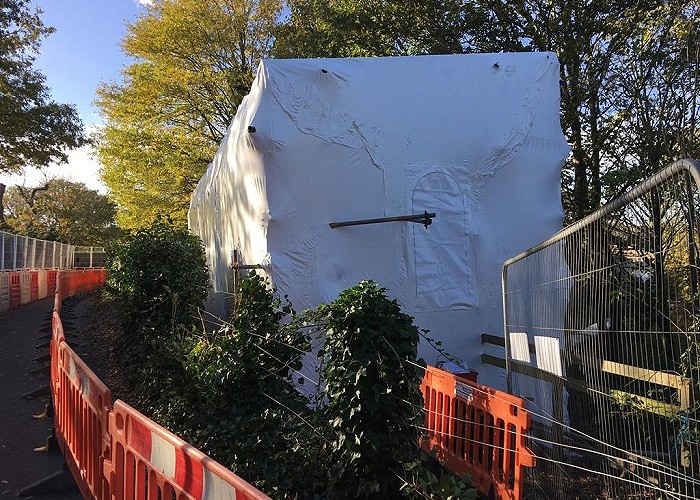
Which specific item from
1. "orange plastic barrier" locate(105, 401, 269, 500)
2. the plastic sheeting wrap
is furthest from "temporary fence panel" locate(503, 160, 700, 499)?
the plastic sheeting wrap

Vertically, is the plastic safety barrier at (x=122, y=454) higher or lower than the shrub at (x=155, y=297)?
lower

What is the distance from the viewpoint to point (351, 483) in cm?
365

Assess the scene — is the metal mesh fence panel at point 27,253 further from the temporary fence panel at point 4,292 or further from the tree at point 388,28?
the tree at point 388,28

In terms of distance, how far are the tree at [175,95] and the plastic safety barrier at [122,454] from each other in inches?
812

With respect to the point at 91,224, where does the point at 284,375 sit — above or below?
below

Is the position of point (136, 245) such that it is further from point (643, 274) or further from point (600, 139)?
point (600, 139)

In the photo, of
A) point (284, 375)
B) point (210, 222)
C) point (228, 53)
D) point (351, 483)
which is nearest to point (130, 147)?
point (228, 53)

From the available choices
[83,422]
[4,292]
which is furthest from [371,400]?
[4,292]

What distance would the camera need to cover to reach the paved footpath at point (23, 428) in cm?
459

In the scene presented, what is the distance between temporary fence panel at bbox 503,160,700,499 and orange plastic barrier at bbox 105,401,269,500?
5.79 feet

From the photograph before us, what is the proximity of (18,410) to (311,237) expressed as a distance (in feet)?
13.8

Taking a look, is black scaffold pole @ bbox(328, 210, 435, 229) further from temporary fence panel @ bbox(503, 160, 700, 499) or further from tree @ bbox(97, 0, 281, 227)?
tree @ bbox(97, 0, 281, 227)

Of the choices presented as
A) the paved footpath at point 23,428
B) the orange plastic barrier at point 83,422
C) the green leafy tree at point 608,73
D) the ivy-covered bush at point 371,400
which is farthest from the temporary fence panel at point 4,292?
the ivy-covered bush at point 371,400

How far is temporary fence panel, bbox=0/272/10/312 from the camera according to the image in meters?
16.4
